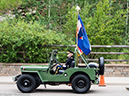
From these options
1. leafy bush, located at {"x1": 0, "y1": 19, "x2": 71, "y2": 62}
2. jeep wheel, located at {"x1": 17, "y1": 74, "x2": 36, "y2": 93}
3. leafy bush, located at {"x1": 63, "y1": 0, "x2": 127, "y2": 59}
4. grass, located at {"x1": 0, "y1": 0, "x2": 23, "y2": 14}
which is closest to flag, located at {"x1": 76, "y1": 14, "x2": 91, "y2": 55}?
jeep wheel, located at {"x1": 17, "y1": 74, "x2": 36, "y2": 93}

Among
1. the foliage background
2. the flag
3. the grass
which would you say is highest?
the grass

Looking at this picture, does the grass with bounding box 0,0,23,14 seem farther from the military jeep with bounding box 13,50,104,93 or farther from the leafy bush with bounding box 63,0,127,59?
the military jeep with bounding box 13,50,104,93

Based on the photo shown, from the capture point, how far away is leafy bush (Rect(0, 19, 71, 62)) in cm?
1661

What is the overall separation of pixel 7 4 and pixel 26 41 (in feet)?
22.6

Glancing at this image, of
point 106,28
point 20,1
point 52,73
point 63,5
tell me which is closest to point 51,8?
point 63,5

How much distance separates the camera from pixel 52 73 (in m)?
10.8

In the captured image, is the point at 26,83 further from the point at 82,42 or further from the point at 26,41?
the point at 26,41

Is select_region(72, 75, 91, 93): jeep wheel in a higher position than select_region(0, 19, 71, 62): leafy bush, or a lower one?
lower

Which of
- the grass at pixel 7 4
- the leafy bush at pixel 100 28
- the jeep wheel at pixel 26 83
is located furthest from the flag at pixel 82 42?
the grass at pixel 7 4

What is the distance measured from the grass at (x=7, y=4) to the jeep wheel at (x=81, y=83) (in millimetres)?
13687

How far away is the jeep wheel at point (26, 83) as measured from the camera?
10406 millimetres

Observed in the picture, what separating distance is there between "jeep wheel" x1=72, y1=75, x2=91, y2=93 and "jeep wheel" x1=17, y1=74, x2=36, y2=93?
1.57 metres

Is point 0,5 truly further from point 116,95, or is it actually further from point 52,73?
point 116,95

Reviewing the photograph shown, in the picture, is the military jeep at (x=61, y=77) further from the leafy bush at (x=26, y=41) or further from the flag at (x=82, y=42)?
the leafy bush at (x=26, y=41)
